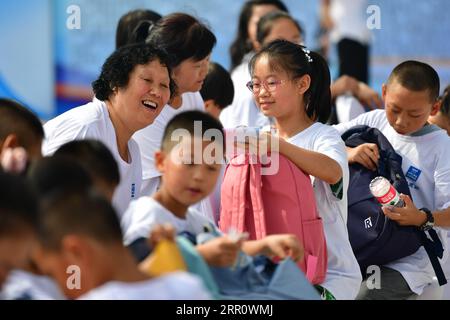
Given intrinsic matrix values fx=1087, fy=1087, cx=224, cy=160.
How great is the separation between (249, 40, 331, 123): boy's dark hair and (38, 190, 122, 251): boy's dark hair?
1770mm

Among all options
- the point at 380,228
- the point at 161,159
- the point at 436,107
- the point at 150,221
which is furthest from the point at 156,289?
the point at 436,107

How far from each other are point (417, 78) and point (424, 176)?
1.47 feet

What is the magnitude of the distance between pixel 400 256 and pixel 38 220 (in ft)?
7.59

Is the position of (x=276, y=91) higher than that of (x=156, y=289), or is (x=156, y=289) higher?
(x=276, y=91)

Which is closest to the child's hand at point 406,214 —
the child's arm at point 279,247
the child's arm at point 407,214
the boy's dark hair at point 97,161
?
the child's arm at point 407,214

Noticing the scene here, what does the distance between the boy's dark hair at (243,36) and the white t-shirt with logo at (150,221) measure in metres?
3.35

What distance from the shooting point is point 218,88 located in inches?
227

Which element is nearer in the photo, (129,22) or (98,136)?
(98,136)

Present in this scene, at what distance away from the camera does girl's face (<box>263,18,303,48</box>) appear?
651 centimetres

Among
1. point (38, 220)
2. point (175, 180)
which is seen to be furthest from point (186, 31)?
point (38, 220)

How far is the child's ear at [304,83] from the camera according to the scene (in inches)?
178

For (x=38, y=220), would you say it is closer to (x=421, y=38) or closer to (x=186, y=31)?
(x=186, y=31)

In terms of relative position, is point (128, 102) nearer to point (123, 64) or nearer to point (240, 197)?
point (123, 64)

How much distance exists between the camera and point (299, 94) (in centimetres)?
451
